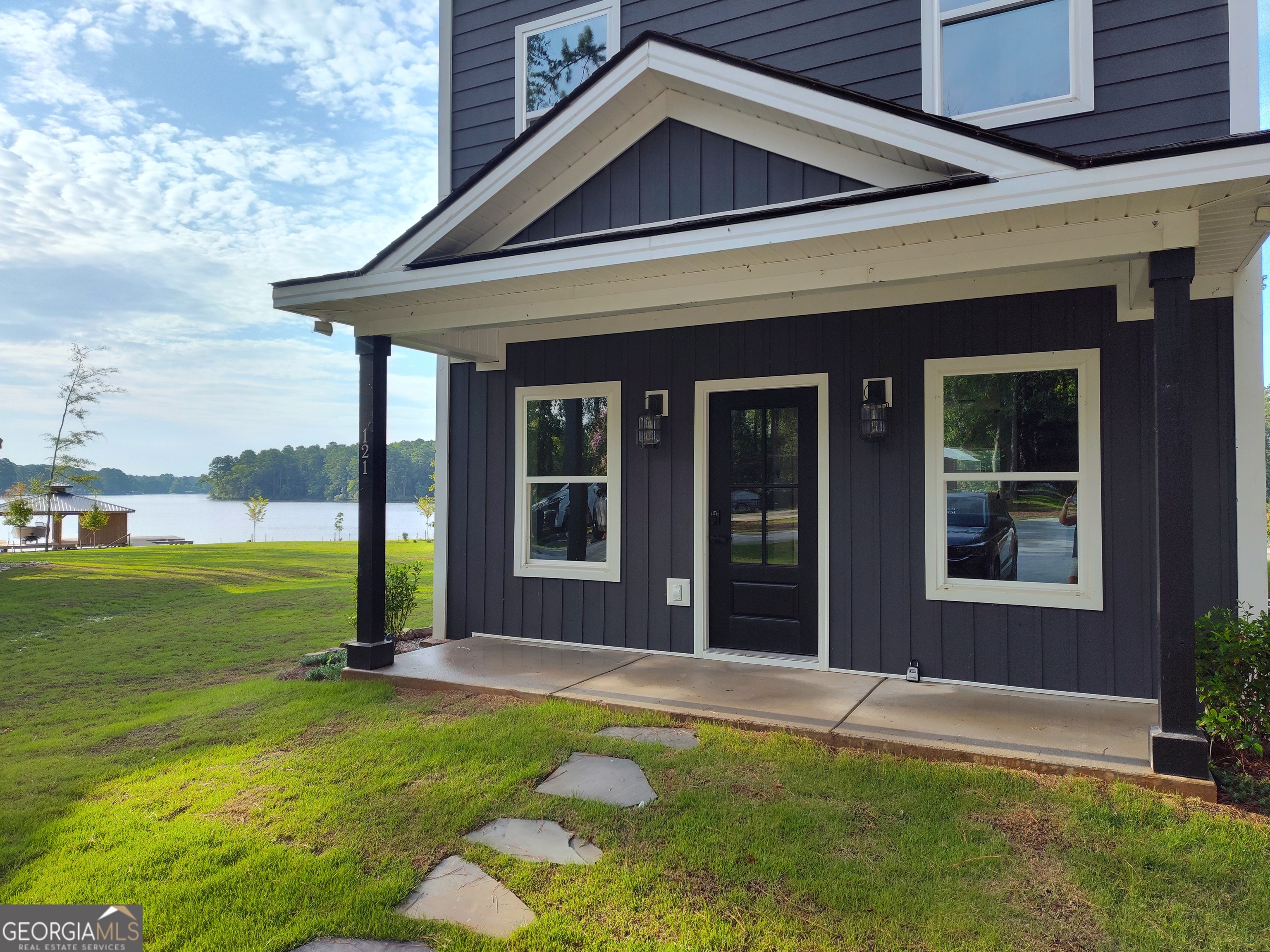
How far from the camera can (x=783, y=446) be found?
17.4 feet

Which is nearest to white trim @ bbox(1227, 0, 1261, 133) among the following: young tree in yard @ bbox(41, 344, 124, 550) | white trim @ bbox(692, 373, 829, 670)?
white trim @ bbox(692, 373, 829, 670)

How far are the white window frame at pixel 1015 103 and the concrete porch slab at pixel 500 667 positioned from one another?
4120 millimetres

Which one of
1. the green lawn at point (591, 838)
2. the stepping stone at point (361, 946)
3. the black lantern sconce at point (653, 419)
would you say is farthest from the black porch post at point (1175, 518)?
the black lantern sconce at point (653, 419)

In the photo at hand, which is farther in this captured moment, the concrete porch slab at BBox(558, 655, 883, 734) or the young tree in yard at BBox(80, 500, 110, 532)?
the young tree in yard at BBox(80, 500, 110, 532)

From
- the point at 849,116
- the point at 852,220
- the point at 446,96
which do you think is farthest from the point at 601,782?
the point at 446,96

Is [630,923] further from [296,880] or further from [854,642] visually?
[854,642]

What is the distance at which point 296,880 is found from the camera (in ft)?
7.97

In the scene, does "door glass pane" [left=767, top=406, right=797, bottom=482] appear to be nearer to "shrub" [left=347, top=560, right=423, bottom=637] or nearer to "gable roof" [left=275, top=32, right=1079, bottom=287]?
"gable roof" [left=275, top=32, right=1079, bottom=287]

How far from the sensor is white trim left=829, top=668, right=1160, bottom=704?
421cm

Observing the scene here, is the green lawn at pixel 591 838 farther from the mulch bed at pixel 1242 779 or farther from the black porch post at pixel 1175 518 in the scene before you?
the black porch post at pixel 1175 518

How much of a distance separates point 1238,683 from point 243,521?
37.8 metres

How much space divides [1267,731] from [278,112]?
2016 cm

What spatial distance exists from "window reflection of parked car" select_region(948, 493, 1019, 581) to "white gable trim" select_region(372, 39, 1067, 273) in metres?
2.09

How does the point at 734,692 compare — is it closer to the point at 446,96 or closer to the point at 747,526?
the point at 747,526
